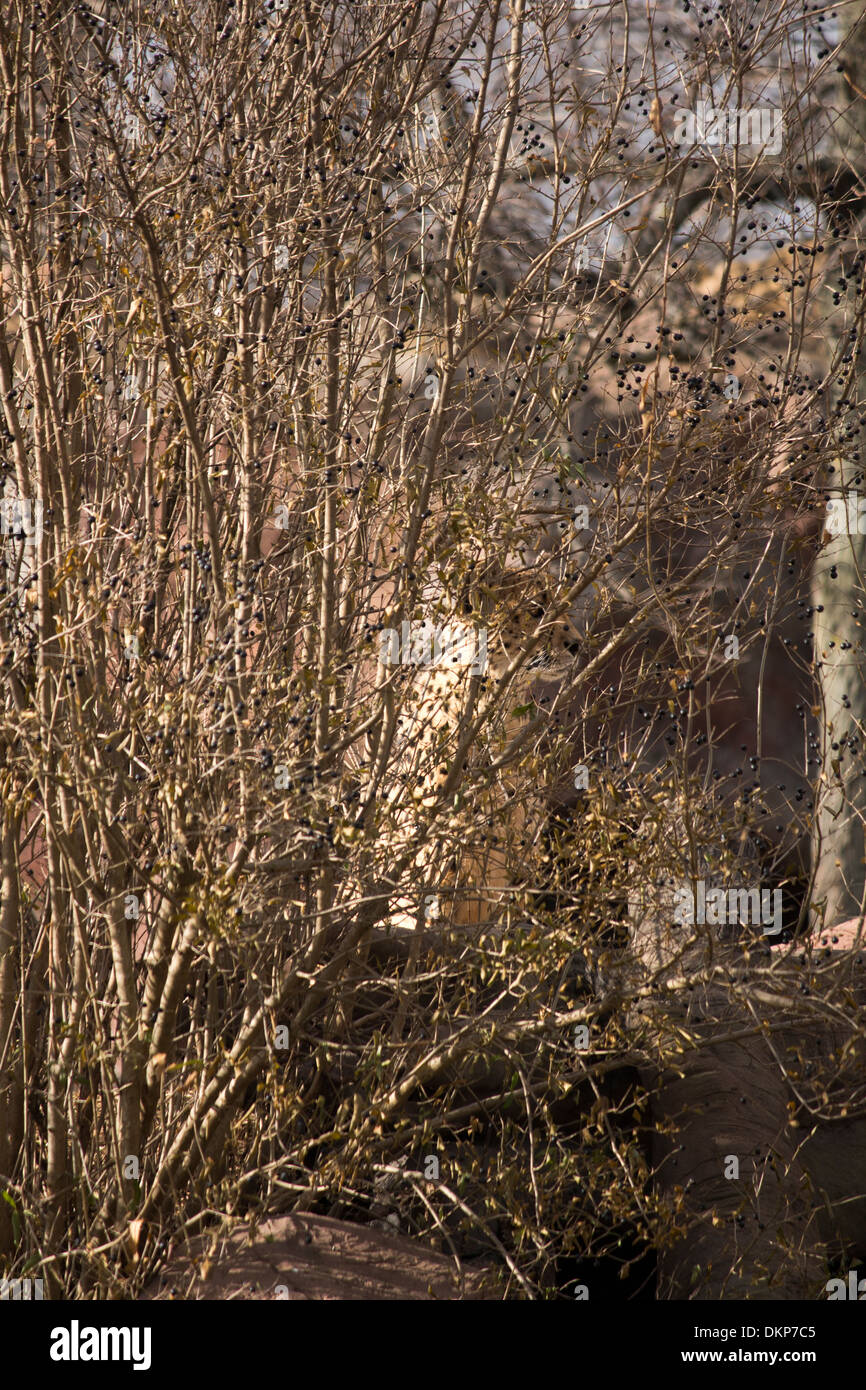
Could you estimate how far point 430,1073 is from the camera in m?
3.93

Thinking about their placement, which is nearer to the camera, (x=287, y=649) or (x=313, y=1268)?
(x=313, y=1268)

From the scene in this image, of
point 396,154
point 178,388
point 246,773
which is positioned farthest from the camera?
point 396,154

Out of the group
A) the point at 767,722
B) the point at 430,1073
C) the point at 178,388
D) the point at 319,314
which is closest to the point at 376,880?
the point at 430,1073

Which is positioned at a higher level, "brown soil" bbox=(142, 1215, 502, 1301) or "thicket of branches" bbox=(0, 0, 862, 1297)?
"thicket of branches" bbox=(0, 0, 862, 1297)

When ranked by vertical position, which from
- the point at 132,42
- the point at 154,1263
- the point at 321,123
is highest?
the point at 132,42

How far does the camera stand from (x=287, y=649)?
13.6 feet

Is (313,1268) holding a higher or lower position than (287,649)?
lower

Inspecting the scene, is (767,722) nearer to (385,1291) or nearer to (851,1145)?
(851,1145)

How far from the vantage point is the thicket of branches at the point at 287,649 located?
360 centimetres

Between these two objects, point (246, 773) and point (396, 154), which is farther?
point (396, 154)

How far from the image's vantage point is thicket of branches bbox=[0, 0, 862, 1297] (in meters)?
3.60

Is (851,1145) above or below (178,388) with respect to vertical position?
below

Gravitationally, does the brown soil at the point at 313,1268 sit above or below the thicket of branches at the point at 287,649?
below

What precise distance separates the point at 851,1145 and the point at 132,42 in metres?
5.46
